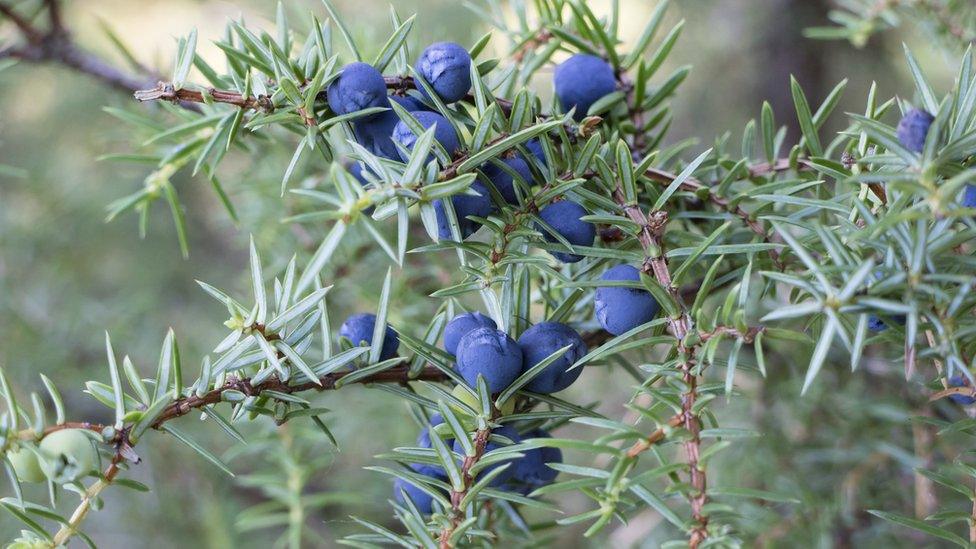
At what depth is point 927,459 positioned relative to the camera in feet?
2.51

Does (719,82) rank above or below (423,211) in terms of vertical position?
above

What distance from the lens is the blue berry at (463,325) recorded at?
47 cm

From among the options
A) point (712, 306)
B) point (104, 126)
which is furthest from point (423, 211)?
point (104, 126)

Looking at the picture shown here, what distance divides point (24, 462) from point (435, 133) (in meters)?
0.27

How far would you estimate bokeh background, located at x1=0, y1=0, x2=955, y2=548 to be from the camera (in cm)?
87

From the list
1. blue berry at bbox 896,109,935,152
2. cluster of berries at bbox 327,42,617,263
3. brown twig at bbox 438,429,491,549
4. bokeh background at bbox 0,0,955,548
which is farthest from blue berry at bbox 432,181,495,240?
bokeh background at bbox 0,0,955,548

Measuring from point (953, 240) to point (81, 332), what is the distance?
1186mm

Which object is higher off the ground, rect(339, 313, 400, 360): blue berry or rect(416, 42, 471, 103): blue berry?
rect(416, 42, 471, 103): blue berry

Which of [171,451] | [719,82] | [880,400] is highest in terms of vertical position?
[719,82]

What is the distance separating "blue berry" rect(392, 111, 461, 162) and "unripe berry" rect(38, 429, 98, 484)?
23 cm

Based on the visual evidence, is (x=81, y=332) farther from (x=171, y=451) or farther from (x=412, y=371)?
(x=412, y=371)

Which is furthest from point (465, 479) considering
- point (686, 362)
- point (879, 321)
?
point (879, 321)

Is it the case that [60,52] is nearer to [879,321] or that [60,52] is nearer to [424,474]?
[424,474]

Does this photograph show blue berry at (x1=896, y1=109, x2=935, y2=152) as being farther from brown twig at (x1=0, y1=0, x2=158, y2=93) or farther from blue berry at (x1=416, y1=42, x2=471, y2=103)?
brown twig at (x1=0, y1=0, x2=158, y2=93)
